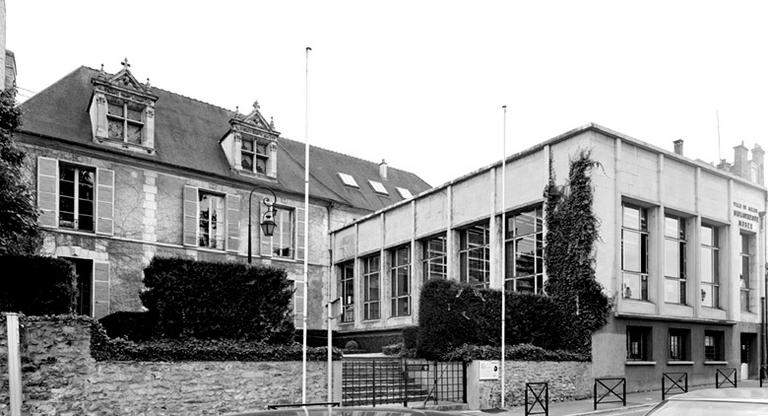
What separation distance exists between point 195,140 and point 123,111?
398 cm

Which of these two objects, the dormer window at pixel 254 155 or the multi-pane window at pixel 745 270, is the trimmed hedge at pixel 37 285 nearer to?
the dormer window at pixel 254 155

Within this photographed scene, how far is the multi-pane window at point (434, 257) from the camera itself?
1011 inches

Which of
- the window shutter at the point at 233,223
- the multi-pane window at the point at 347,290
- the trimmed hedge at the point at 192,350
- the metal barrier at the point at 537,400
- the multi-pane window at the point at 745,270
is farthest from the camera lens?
the multi-pane window at the point at 347,290

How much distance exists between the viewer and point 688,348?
21359 millimetres

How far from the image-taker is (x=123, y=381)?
11.4m

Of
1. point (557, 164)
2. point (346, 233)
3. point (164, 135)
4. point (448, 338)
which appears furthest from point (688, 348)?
point (164, 135)

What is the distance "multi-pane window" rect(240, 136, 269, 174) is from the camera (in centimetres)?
2970

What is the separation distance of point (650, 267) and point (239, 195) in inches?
677

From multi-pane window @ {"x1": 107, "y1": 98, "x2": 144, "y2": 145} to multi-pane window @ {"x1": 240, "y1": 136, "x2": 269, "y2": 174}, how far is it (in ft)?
16.2

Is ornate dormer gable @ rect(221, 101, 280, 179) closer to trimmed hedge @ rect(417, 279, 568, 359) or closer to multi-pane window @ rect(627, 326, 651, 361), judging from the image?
trimmed hedge @ rect(417, 279, 568, 359)

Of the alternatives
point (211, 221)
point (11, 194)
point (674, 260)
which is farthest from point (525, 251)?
point (11, 194)

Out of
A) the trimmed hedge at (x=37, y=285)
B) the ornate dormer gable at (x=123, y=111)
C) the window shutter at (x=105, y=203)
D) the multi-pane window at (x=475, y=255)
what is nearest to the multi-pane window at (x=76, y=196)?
the window shutter at (x=105, y=203)

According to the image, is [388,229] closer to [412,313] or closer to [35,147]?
[412,313]

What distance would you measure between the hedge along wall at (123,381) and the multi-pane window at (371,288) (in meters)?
15.6
